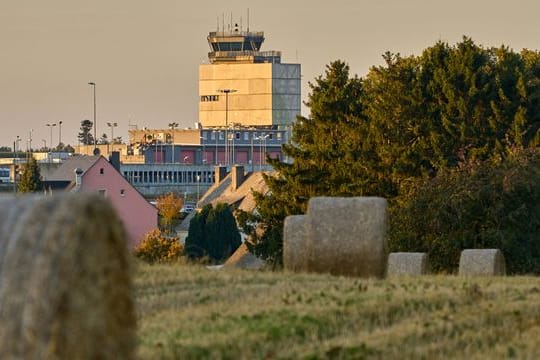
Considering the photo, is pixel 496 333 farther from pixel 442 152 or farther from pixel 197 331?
pixel 442 152

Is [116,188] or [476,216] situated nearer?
[476,216]

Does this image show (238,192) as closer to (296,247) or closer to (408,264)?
(408,264)

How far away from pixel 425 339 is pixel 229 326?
2.13m

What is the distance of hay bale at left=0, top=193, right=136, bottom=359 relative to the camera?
1144 centimetres

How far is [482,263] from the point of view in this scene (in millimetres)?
32125

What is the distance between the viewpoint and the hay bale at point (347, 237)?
25.5 m

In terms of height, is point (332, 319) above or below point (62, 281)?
below

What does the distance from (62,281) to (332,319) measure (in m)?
6.64

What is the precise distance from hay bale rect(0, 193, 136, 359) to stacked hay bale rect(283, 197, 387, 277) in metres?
13.7

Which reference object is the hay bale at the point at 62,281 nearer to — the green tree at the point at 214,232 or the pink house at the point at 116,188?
the green tree at the point at 214,232

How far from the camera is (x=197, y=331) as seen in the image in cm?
1683

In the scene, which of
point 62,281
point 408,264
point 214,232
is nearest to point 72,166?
point 214,232

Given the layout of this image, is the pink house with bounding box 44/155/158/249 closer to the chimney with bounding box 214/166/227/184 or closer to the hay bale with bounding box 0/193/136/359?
the chimney with bounding box 214/166/227/184

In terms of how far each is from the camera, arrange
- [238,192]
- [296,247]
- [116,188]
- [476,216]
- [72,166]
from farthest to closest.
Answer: [238,192] < [72,166] < [116,188] < [476,216] < [296,247]
